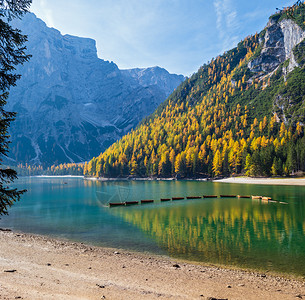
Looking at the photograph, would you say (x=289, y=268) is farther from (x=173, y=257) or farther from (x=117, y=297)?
(x=117, y=297)

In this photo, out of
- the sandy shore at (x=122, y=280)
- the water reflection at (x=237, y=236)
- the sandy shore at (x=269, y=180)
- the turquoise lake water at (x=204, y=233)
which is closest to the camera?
the sandy shore at (x=122, y=280)

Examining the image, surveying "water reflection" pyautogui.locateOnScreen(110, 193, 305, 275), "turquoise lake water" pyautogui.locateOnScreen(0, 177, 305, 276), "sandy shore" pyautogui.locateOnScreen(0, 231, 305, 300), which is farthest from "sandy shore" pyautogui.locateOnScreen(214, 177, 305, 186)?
"sandy shore" pyautogui.locateOnScreen(0, 231, 305, 300)

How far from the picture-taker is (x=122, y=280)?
15.9m

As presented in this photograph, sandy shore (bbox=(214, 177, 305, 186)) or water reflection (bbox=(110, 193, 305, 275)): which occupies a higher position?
sandy shore (bbox=(214, 177, 305, 186))

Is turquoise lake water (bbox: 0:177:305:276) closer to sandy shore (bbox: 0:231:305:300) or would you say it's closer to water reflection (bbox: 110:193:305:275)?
water reflection (bbox: 110:193:305:275)

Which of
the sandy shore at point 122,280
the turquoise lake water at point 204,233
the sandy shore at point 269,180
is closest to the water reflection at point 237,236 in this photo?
the turquoise lake water at point 204,233

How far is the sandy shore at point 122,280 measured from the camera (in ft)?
42.8

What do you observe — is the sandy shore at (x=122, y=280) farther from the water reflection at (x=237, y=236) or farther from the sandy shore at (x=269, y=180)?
the sandy shore at (x=269, y=180)

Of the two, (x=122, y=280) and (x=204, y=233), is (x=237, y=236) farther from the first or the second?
(x=122, y=280)

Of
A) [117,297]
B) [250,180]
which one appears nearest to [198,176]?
[250,180]

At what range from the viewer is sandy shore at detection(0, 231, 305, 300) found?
13.0 m

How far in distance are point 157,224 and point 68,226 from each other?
15.7 m

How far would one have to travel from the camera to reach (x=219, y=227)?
3612 centimetres

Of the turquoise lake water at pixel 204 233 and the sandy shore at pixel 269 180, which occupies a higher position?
the sandy shore at pixel 269 180
